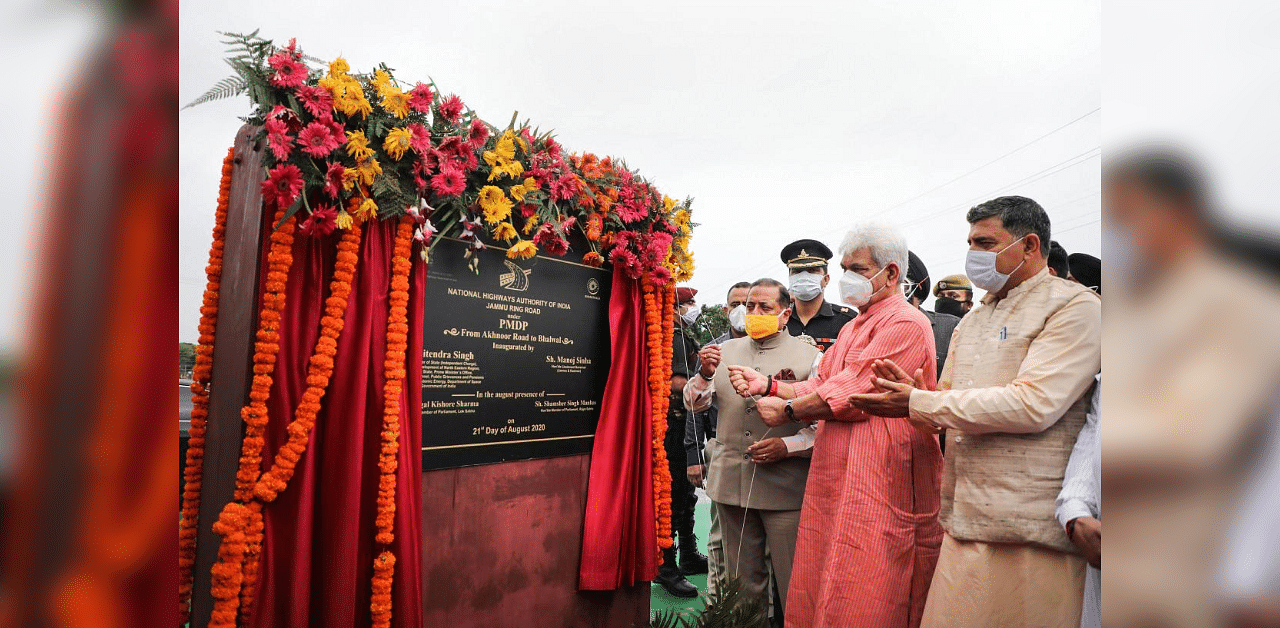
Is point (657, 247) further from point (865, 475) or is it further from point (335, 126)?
point (335, 126)

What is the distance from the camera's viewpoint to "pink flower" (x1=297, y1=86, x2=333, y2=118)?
90.7 inches

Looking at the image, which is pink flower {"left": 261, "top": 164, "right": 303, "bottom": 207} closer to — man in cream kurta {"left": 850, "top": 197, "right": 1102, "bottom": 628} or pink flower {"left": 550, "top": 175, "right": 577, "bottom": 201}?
pink flower {"left": 550, "top": 175, "right": 577, "bottom": 201}

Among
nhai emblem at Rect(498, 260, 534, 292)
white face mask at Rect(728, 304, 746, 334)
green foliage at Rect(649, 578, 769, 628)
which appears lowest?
green foliage at Rect(649, 578, 769, 628)

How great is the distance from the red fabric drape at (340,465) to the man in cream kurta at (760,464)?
172 centimetres

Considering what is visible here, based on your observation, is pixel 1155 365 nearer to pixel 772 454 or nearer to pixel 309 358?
pixel 309 358

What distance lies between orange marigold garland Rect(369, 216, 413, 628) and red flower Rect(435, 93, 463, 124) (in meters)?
0.48

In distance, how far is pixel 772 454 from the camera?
343 centimetres

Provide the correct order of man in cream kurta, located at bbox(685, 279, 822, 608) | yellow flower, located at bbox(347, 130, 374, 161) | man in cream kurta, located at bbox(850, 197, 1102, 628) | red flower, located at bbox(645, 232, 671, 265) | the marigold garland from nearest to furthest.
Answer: man in cream kurta, located at bbox(850, 197, 1102, 628), yellow flower, located at bbox(347, 130, 374, 161), man in cream kurta, located at bbox(685, 279, 822, 608), red flower, located at bbox(645, 232, 671, 265), the marigold garland

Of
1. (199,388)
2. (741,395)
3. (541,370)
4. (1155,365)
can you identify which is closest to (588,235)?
(541,370)

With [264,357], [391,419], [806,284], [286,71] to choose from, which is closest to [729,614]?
[391,419]

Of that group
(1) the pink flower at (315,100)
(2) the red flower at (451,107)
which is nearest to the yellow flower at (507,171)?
(2) the red flower at (451,107)

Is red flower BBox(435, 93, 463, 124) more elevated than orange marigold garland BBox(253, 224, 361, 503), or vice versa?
red flower BBox(435, 93, 463, 124)

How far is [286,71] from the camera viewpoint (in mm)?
2264

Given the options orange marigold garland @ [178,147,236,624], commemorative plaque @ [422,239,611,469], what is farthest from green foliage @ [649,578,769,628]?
orange marigold garland @ [178,147,236,624]
